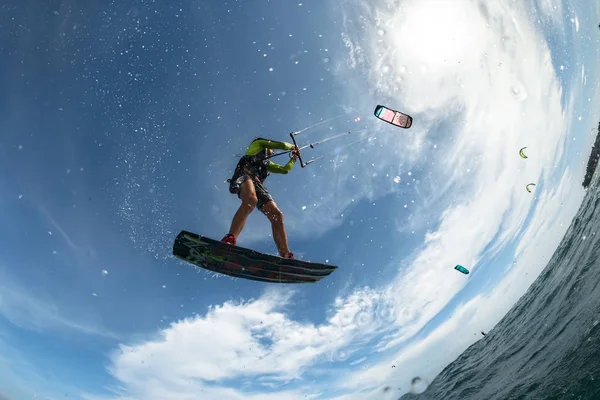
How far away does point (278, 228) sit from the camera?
27.7 feet

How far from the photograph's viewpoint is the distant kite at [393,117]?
32.2 feet

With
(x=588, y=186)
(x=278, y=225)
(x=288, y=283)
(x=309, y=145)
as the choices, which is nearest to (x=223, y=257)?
(x=278, y=225)

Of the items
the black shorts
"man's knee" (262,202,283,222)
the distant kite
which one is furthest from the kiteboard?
the distant kite

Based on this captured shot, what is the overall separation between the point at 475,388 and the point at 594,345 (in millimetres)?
10571

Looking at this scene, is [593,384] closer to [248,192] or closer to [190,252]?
[248,192]

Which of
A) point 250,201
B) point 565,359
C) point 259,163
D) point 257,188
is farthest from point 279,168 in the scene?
point 565,359

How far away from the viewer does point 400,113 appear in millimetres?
9875

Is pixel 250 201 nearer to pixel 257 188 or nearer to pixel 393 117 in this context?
pixel 257 188

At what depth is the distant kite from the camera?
32.2 feet

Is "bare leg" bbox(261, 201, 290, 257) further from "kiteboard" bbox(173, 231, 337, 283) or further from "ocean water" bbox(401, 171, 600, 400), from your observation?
"ocean water" bbox(401, 171, 600, 400)

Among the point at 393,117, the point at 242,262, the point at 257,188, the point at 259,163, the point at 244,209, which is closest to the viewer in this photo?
the point at 244,209

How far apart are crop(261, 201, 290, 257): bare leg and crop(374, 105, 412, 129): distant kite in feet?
15.0

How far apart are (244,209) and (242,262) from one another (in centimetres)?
151

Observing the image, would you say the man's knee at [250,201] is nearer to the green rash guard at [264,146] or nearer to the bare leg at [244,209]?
the bare leg at [244,209]
